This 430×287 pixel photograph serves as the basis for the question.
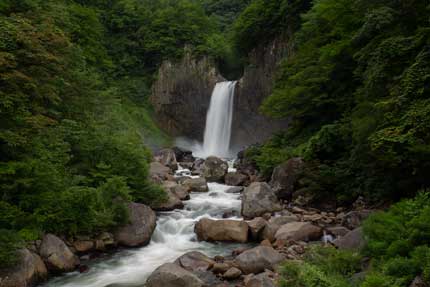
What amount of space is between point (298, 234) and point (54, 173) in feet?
24.2

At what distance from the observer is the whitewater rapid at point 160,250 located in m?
10.0

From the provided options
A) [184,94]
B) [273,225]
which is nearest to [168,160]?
[184,94]

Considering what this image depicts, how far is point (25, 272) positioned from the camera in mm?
9039

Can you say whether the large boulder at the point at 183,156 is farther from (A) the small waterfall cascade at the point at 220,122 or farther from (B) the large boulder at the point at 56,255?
(B) the large boulder at the point at 56,255

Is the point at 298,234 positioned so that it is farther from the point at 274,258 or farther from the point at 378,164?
the point at 378,164

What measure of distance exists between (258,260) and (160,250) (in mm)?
3666

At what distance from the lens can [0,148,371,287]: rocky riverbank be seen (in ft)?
30.1

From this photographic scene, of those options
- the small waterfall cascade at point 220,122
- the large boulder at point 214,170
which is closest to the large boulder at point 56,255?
the large boulder at point 214,170

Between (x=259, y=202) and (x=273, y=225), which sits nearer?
(x=273, y=225)

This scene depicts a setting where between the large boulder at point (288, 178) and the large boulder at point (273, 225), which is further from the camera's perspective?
the large boulder at point (288, 178)

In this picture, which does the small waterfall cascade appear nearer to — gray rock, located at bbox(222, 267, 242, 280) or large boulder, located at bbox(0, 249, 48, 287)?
gray rock, located at bbox(222, 267, 242, 280)

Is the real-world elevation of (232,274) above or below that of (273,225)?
below

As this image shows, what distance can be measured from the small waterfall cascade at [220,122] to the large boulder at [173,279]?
85.1ft

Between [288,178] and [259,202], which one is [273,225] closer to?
[259,202]
